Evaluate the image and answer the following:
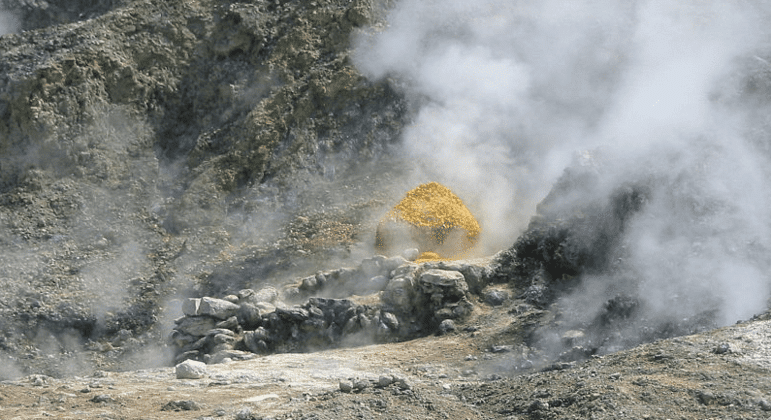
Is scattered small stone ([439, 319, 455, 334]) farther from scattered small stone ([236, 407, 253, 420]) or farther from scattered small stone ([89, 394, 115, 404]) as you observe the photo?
scattered small stone ([89, 394, 115, 404])

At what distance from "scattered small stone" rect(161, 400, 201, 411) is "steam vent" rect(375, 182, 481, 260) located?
7.12 meters

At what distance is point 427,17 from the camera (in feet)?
70.4

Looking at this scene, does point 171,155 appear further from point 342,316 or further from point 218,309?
point 342,316

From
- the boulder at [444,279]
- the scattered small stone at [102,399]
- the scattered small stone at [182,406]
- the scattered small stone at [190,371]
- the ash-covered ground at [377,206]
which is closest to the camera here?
the scattered small stone at [182,406]

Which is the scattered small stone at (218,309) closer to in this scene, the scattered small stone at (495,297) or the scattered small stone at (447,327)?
the scattered small stone at (447,327)

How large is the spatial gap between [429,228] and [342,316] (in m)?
3.61

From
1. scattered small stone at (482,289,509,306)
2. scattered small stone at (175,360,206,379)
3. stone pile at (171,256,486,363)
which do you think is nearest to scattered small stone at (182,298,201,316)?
stone pile at (171,256,486,363)

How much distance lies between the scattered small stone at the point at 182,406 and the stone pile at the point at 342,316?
3228mm

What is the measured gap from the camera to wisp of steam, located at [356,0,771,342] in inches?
527

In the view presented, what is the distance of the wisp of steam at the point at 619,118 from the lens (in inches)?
527

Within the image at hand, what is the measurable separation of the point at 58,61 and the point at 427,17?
7.31 m

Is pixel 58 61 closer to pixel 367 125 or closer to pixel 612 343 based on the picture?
pixel 367 125

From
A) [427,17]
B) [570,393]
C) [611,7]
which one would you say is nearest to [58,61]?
[427,17]

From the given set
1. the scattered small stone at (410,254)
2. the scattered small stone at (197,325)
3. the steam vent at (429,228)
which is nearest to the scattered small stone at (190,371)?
the scattered small stone at (197,325)
